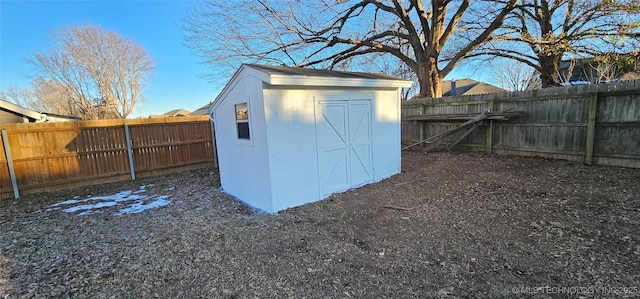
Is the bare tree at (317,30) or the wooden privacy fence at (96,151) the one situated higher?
the bare tree at (317,30)

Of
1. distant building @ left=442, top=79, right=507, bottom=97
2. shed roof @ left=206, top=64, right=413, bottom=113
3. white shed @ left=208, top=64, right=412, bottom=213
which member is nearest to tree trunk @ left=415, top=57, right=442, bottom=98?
white shed @ left=208, top=64, right=412, bottom=213

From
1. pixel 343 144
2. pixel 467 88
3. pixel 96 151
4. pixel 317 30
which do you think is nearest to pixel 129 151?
pixel 96 151

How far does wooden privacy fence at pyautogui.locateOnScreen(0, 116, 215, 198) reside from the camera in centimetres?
638

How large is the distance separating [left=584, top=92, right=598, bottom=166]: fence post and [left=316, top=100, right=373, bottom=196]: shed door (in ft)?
15.0

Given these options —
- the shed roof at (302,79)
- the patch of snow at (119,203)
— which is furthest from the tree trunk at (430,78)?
the patch of snow at (119,203)

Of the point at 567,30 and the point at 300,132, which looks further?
the point at 567,30

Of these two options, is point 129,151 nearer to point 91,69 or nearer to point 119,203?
point 119,203

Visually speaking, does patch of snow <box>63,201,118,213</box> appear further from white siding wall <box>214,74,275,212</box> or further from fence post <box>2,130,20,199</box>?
fence post <box>2,130,20,199</box>

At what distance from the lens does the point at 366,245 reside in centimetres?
318

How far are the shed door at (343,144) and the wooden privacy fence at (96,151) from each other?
18.4ft

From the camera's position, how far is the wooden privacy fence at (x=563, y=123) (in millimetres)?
5262

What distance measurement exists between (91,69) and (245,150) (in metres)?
23.0

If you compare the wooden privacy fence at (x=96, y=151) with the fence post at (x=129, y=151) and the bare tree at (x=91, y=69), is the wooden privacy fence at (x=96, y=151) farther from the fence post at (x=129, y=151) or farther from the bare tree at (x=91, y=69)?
the bare tree at (x=91, y=69)

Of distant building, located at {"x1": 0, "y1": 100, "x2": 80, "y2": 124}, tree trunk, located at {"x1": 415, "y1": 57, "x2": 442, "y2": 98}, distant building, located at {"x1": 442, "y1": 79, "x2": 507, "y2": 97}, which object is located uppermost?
distant building, located at {"x1": 442, "y1": 79, "x2": 507, "y2": 97}
